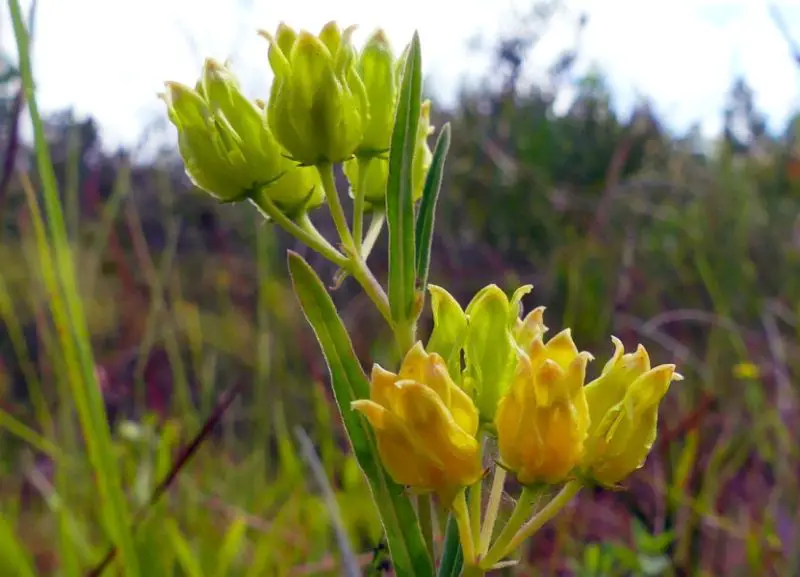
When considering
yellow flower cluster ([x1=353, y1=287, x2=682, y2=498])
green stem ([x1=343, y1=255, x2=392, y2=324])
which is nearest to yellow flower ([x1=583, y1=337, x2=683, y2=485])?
yellow flower cluster ([x1=353, y1=287, x2=682, y2=498])

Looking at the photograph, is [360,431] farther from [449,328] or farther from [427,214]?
[427,214]

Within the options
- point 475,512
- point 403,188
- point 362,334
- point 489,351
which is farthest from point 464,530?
point 362,334

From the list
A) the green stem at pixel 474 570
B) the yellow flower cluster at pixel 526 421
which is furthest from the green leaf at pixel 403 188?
the green stem at pixel 474 570

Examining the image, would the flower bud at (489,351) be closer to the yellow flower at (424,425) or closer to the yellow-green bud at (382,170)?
the yellow flower at (424,425)

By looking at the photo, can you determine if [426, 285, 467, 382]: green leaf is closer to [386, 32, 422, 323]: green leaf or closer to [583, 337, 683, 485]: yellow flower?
[386, 32, 422, 323]: green leaf

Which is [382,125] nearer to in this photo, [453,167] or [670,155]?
[453,167]

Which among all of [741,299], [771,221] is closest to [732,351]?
[741,299]
